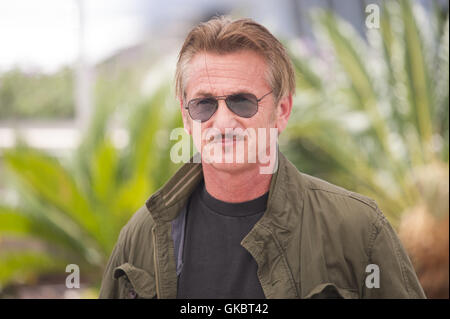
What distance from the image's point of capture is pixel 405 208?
407 centimetres

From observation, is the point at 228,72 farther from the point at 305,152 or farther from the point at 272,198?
the point at 305,152

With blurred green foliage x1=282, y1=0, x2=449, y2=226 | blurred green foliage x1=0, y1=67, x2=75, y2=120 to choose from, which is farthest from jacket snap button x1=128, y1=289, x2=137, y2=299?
blurred green foliage x1=0, y1=67, x2=75, y2=120

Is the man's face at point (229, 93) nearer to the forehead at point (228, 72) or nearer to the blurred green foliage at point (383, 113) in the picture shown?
the forehead at point (228, 72)

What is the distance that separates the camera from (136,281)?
154cm

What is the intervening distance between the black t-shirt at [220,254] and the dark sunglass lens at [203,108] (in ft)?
0.77

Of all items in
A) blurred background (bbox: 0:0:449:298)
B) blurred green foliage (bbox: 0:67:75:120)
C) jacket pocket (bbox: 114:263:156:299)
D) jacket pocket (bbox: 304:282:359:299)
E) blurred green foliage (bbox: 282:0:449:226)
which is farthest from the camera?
blurred green foliage (bbox: 0:67:75:120)

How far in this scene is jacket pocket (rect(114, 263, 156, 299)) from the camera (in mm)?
1529

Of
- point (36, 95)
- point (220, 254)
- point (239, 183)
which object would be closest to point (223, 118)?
point (239, 183)

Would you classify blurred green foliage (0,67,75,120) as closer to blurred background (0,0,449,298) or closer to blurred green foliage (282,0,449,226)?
blurred background (0,0,449,298)

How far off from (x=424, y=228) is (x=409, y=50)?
1.41 meters

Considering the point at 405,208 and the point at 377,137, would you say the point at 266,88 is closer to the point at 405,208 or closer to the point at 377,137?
the point at 405,208

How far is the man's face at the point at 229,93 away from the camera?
4.82 feet

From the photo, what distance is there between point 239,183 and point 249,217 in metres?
0.10

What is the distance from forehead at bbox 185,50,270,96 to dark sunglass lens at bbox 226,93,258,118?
2cm
